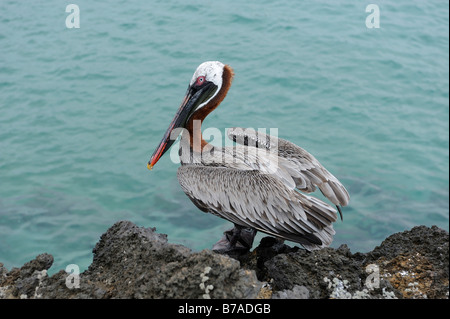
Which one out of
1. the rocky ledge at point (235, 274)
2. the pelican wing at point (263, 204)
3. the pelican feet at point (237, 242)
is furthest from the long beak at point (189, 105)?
the rocky ledge at point (235, 274)

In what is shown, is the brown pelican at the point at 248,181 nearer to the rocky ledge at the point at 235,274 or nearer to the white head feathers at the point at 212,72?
the white head feathers at the point at 212,72

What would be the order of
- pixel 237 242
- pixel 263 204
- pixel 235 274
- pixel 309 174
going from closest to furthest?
pixel 235 274 < pixel 263 204 < pixel 309 174 < pixel 237 242

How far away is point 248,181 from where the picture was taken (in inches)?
173

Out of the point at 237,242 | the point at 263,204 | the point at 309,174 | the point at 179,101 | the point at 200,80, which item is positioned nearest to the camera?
the point at 263,204

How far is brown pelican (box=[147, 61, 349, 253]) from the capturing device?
13.8ft

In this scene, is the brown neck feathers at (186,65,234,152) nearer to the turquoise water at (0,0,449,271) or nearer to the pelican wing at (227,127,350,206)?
the pelican wing at (227,127,350,206)

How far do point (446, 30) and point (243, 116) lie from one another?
6.86m

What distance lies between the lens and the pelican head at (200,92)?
15.9ft

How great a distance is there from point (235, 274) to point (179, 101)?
7213mm

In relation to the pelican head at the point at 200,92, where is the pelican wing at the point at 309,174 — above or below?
below

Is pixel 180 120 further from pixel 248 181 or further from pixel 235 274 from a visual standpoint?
pixel 235 274

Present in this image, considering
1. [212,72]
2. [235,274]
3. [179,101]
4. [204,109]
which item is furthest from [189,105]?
[179,101]

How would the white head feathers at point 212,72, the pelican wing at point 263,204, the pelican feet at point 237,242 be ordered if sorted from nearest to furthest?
the pelican wing at point 263,204 < the pelican feet at point 237,242 < the white head feathers at point 212,72
